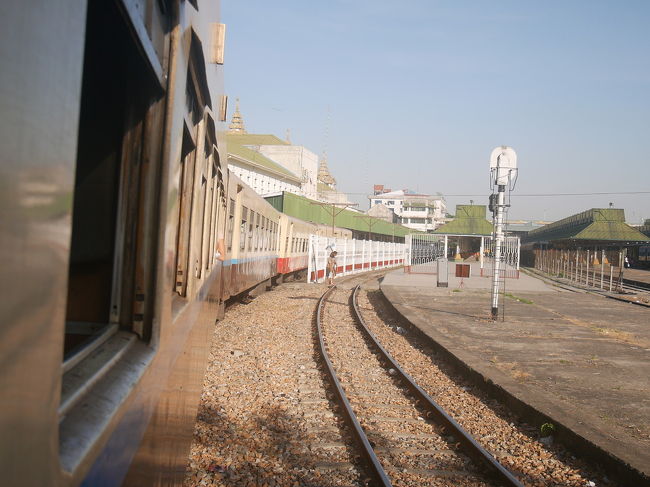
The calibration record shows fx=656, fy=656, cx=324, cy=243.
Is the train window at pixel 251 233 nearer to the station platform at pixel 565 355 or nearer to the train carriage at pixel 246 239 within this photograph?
the train carriage at pixel 246 239

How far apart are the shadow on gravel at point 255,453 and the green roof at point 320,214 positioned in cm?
3457

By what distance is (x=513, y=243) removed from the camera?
2895 centimetres

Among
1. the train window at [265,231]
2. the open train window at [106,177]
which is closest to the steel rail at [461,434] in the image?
the open train window at [106,177]

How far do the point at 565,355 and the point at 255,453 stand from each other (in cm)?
583

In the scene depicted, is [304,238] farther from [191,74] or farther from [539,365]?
[191,74]

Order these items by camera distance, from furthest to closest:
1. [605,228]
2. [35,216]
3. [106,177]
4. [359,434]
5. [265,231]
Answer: [605,228]
[265,231]
[359,434]
[106,177]
[35,216]

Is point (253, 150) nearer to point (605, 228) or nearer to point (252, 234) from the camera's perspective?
point (605, 228)

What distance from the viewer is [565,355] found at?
9.36 metres

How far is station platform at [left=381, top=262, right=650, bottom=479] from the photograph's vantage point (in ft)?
18.6

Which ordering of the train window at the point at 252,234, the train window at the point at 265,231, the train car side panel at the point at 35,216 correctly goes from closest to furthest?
the train car side panel at the point at 35,216, the train window at the point at 252,234, the train window at the point at 265,231

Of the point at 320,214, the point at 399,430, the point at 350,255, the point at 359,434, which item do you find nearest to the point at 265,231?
the point at 399,430

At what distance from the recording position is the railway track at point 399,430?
4707 millimetres

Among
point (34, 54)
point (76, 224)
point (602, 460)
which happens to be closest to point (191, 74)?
point (76, 224)

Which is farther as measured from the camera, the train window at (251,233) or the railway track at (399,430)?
the train window at (251,233)
